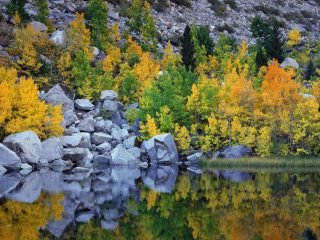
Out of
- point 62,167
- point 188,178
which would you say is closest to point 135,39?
point 62,167

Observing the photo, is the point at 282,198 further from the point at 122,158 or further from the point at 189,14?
the point at 189,14

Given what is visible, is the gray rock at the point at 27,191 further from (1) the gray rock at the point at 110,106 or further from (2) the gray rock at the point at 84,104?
(1) the gray rock at the point at 110,106

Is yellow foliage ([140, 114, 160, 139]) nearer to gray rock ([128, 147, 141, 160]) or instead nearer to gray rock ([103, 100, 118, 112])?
gray rock ([128, 147, 141, 160])

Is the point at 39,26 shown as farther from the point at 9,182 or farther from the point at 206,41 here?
the point at 9,182

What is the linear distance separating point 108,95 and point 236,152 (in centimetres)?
1802

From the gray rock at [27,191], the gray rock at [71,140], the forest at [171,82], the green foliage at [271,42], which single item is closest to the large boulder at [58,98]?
the forest at [171,82]

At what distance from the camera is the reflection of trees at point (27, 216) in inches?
705

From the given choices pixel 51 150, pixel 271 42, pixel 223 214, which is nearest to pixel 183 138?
pixel 51 150

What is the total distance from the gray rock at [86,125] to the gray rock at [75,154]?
5.35 meters

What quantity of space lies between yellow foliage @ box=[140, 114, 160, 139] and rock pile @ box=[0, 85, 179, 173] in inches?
47.8

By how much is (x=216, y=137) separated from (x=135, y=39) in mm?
33049

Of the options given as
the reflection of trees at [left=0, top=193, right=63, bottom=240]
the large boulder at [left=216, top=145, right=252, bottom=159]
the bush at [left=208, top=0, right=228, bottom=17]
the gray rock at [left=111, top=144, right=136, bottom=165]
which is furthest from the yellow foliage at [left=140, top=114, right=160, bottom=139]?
the bush at [left=208, top=0, right=228, bottom=17]

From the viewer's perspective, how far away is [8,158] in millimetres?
46469

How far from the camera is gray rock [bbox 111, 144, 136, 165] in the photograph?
5438 centimetres
